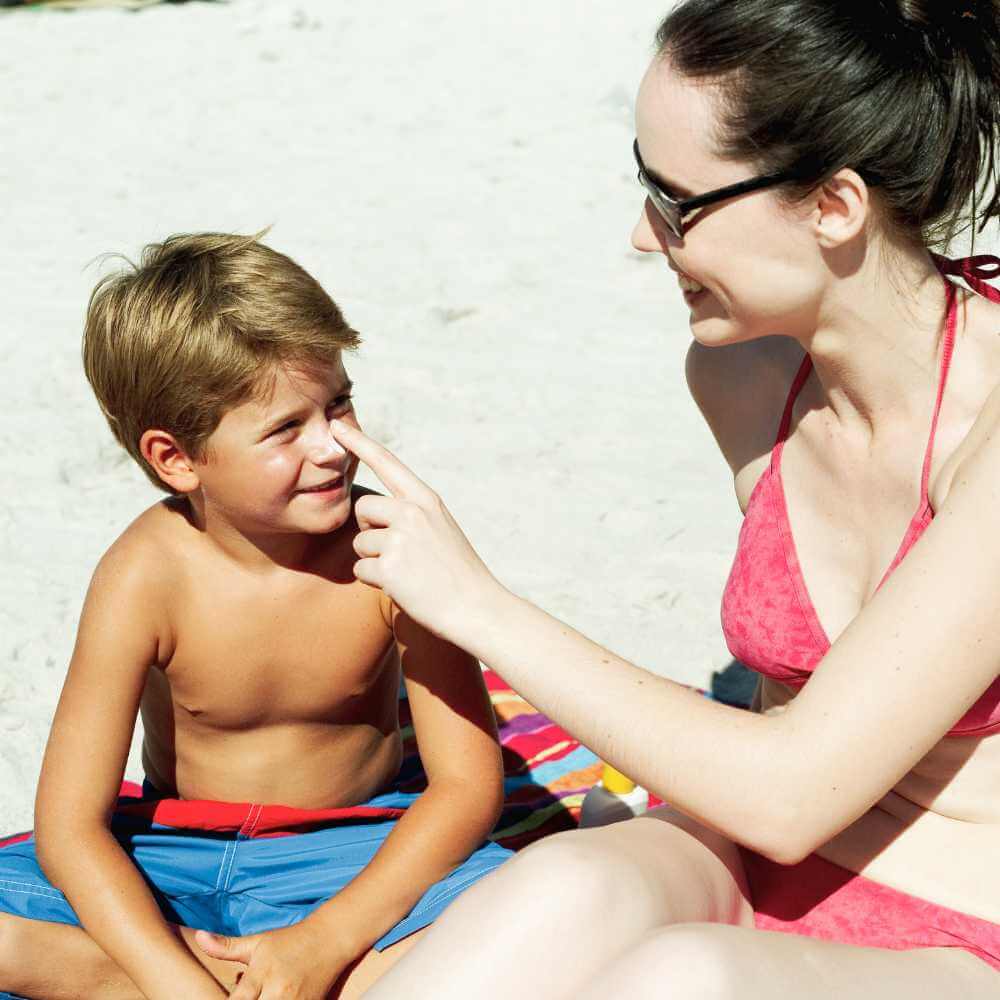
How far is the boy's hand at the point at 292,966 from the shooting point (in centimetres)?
232

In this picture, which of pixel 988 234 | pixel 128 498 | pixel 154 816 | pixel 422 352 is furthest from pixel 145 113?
pixel 154 816

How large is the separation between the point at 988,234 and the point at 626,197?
7.04 ft

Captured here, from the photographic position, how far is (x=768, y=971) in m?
1.83

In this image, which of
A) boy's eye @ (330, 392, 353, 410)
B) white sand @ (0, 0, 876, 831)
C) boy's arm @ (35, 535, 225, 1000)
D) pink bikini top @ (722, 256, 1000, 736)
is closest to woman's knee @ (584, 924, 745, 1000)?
pink bikini top @ (722, 256, 1000, 736)

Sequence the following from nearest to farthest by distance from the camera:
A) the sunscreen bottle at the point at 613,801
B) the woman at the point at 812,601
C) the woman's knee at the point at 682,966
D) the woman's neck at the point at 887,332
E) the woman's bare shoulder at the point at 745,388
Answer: the woman's knee at the point at 682,966 < the woman at the point at 812,601 < the woman's neck at the point at 887,332 < the woman's bare shoulder at the point at 745,388 < the sunscreen bottle at the point at 613,801

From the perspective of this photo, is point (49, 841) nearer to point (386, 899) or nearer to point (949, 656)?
point (386, 899)

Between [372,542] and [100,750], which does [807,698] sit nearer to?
[372,542]

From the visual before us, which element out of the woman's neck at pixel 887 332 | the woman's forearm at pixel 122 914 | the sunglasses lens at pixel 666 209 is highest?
the sunglasses lens at pixel 666 209

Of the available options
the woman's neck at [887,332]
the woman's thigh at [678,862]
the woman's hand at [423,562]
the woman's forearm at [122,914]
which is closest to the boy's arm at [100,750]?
the woman's forearm at [122,914]

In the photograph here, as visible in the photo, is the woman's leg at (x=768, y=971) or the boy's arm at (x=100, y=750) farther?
the boy's arm at (x=100, y=750)

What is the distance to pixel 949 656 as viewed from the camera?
187 centimetres

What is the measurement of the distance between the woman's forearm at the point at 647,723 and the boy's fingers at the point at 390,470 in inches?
8.1

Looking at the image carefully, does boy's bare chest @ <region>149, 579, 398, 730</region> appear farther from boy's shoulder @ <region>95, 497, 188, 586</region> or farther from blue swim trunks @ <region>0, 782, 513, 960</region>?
blue swim trunks @ <region>0, 782, 513, 960</region>

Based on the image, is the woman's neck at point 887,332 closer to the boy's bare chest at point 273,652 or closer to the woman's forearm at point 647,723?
the woman's forearm at point 647,723
